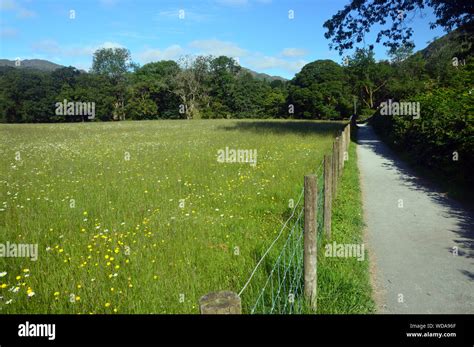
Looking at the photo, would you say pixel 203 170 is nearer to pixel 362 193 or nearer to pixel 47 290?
pixel 362 193

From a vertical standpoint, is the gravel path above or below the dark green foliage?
below

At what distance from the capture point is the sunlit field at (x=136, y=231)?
13.9ft

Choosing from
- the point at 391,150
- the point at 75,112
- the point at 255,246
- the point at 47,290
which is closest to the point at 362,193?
the point at 255,246

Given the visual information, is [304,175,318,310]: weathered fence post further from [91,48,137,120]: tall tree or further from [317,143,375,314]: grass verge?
[91,48,137,120]: tall tree

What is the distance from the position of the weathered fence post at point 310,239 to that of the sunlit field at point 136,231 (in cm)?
105
